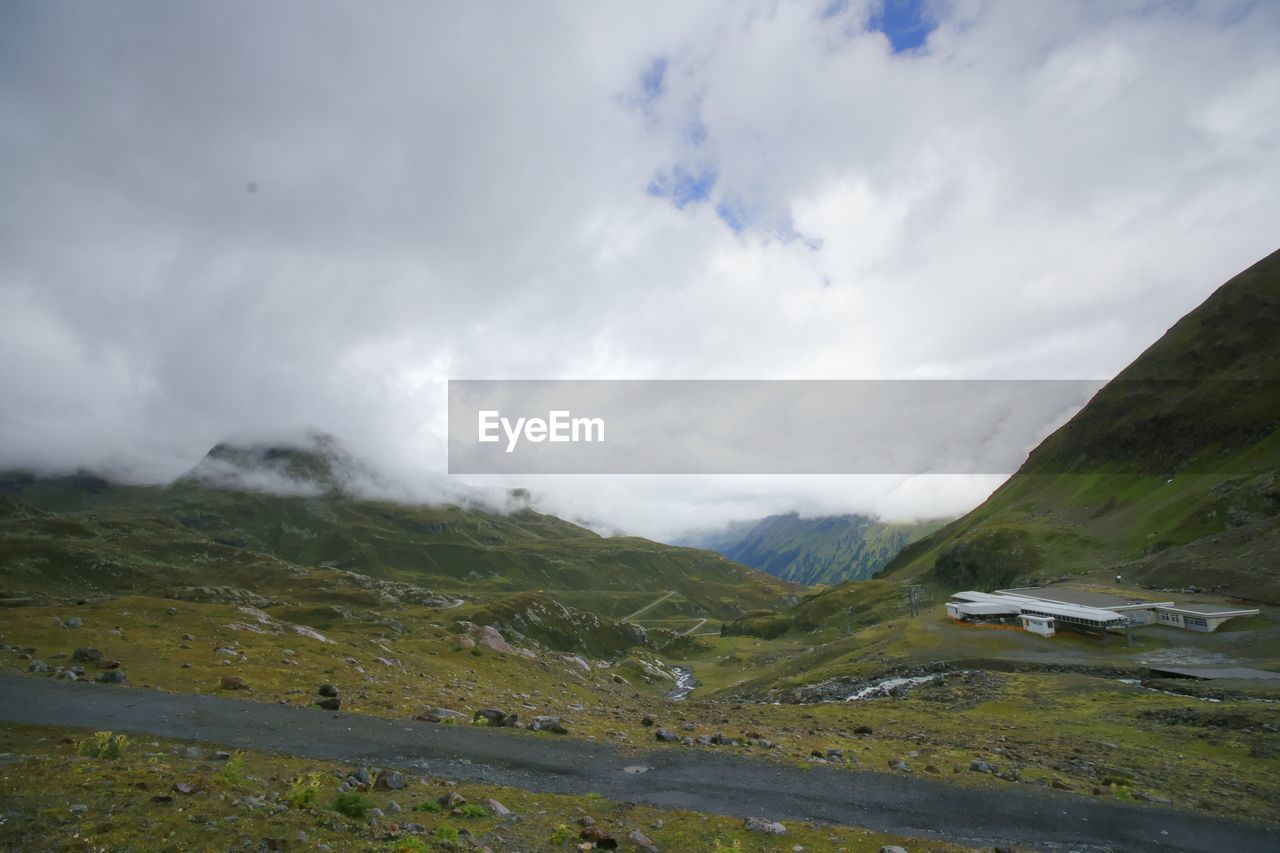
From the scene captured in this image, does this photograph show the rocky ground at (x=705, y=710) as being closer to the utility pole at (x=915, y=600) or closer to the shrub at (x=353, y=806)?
the shrub at (x=353, y=806)

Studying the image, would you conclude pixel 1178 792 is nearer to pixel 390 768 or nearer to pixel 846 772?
pixel 846 772

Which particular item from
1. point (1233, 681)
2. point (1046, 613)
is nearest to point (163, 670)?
point (1233, 681)

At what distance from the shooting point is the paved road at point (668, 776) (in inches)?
851

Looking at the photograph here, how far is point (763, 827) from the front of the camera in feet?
61.3

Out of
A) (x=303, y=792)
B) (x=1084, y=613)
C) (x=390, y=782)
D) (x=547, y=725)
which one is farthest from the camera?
(x=1084, y=613)

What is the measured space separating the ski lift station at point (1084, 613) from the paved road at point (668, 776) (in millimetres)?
66438

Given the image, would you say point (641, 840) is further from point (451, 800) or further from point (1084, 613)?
point (1084, 613)

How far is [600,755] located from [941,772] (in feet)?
49.5

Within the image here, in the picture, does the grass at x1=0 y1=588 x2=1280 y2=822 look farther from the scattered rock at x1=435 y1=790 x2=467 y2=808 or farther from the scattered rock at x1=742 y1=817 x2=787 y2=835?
the scattered rock at x1=742 y1=817 x2=787 y2=835

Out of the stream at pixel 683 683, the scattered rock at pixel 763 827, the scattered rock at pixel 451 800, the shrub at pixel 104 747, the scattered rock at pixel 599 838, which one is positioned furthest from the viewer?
the stream at pixel 683 683

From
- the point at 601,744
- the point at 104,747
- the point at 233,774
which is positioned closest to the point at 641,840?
the point at 233,774

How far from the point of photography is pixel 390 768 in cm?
2161

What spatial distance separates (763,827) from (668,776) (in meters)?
6.44

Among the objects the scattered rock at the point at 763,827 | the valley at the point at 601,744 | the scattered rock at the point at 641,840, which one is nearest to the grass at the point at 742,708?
the valley at the point at 601,744
